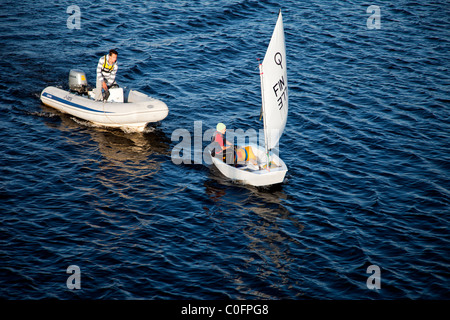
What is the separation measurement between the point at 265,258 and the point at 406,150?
877cm

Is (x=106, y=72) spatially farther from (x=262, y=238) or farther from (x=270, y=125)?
(x=262, y=238)

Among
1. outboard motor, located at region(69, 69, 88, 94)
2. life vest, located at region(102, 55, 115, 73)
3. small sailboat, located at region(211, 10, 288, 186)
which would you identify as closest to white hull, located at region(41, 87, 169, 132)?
outboard motor, located at region(69, 69, 88, 94)

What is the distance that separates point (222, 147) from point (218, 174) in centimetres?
100

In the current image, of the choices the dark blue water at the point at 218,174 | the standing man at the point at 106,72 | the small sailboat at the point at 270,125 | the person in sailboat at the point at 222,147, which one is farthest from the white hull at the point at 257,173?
the standing man at the point at 106,72

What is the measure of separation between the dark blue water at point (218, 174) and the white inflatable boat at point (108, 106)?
21.0 inches

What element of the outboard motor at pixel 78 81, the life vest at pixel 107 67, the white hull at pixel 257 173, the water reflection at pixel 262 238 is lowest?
the water reflection at pixel 262 238

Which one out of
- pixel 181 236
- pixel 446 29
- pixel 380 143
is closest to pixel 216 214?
pixel 181 236

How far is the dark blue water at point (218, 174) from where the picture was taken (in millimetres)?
12484

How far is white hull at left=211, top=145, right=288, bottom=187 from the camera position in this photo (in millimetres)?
15547

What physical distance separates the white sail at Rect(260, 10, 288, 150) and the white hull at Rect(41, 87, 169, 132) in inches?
191

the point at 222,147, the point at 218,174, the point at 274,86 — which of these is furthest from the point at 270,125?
the point at 218,174

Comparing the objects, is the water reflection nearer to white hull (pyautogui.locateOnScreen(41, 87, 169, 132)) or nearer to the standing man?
white hull (pyautogui.locateOnScreen(41, 87, 169, 132))

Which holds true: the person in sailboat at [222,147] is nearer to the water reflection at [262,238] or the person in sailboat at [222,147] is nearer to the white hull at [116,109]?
the water reflection at [262,238]
